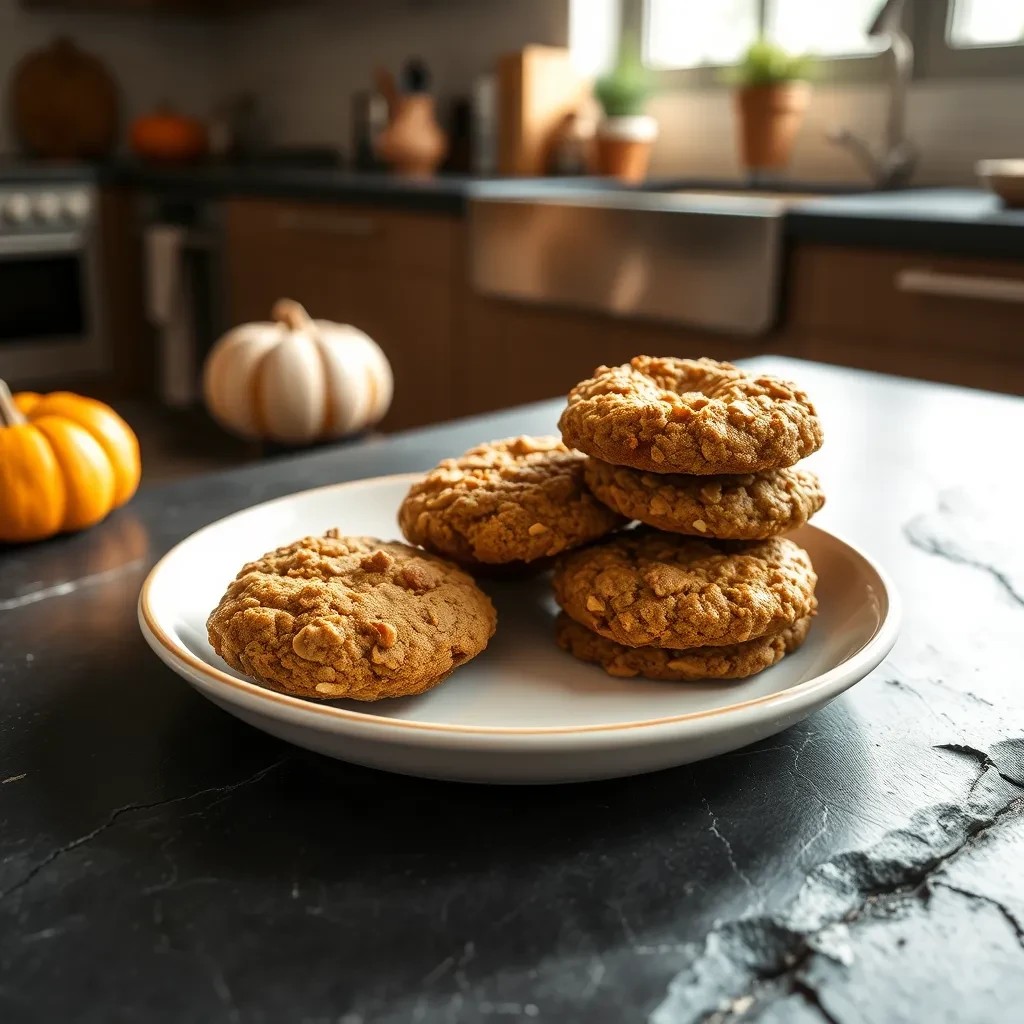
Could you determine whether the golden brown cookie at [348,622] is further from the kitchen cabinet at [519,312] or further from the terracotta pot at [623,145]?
the terracotta pot at [623,145]

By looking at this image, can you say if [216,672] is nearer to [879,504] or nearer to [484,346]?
[879,504]

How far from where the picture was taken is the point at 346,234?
3457 millimetres

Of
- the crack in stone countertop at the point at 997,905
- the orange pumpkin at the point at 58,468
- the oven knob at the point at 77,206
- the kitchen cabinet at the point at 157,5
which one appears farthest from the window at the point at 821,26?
the crack in stone countertop at the point at 997,905

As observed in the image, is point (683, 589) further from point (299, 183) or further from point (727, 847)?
point (299, 183)

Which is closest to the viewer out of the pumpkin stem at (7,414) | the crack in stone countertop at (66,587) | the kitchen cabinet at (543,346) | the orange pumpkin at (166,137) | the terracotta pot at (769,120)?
the crack in stone countertop at (66,587)

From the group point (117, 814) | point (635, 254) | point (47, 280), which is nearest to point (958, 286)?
point (635, 254)

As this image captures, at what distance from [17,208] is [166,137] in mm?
832

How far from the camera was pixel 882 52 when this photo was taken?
3053 millimetres

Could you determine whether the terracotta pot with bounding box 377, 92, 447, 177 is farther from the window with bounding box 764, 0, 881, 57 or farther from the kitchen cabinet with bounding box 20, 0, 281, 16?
the kitchen cabinet with bounding box 20, 0, 281, 16

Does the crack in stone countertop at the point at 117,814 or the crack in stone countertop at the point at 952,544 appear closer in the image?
the crack in stone countertop at the point at 117,814

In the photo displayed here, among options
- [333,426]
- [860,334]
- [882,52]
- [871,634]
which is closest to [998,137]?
[882,52]

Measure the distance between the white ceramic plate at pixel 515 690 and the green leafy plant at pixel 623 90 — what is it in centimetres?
283

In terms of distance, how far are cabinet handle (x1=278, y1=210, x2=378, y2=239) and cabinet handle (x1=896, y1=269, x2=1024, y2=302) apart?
1711mm

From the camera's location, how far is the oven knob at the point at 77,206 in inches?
157
